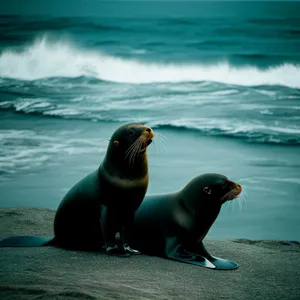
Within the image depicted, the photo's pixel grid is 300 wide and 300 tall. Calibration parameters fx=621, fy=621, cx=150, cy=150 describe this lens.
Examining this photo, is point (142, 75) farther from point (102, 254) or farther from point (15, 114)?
point (102, 254)

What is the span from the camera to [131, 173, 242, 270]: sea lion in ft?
11.9

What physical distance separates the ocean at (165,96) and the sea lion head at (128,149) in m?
0.65

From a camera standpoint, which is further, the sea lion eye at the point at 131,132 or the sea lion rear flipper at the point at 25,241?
the sea lion rear flipper at the point at 25,241

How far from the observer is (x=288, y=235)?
5363 millimetres

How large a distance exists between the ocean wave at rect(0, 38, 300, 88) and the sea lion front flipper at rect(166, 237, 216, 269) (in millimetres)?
9966

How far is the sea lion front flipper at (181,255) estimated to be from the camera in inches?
136

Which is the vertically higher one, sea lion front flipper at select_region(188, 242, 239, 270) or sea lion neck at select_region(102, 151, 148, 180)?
sea lion neck at select_region(102, 151, 148, 180)

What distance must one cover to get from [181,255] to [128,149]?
0.68m

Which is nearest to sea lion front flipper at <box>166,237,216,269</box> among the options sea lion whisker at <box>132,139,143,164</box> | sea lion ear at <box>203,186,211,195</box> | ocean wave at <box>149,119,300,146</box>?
sea lion ear at <box>203,186,211,195</box>

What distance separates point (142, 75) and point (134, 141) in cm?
1161

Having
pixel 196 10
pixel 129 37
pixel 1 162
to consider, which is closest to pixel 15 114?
pixel 1 162

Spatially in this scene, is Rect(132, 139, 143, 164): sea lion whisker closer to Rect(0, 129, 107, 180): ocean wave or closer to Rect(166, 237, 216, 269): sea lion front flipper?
Rect(166, 237, 216, 269): sea lion front flipper

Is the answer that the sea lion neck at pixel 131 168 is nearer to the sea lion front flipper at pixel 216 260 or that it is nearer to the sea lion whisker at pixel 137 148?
the sea lion whisker at pixel 137 148

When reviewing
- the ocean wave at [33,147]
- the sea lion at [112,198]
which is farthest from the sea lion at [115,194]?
the ocean wave at [33,147]
